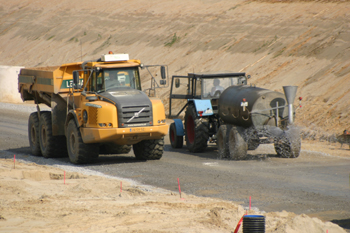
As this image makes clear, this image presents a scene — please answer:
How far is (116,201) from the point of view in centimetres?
925

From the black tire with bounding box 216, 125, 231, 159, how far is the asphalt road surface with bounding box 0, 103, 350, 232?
1.17 ft

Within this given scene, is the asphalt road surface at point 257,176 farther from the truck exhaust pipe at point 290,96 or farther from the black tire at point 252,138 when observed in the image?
the truck exhaust pipe at point 290,96

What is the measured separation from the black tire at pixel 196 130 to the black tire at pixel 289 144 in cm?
227

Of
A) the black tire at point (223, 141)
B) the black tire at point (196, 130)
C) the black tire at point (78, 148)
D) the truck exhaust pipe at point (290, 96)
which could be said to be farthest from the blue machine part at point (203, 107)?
the black tire at point (78, 148)

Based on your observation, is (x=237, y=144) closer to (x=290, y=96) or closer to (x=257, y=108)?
(x=257, y=108)

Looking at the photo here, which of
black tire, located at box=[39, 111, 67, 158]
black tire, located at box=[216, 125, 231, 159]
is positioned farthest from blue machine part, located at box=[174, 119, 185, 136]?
black tire, located at box=[39, 111, 67, 158]

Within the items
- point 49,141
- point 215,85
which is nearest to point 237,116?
point 215,85

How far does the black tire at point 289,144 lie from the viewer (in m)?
13.7

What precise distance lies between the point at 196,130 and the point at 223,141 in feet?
4.04

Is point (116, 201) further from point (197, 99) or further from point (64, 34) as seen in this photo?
point (64, 34)

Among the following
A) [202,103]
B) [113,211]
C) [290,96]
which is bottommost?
[113,211]

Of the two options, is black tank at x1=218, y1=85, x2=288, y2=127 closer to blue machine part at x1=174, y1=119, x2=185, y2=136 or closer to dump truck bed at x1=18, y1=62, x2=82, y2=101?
blue machine part at x1=174, y1=119, x2=185, y2=136

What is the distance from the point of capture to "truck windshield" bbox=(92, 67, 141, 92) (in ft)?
45.1

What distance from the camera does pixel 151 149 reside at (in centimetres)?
1418
